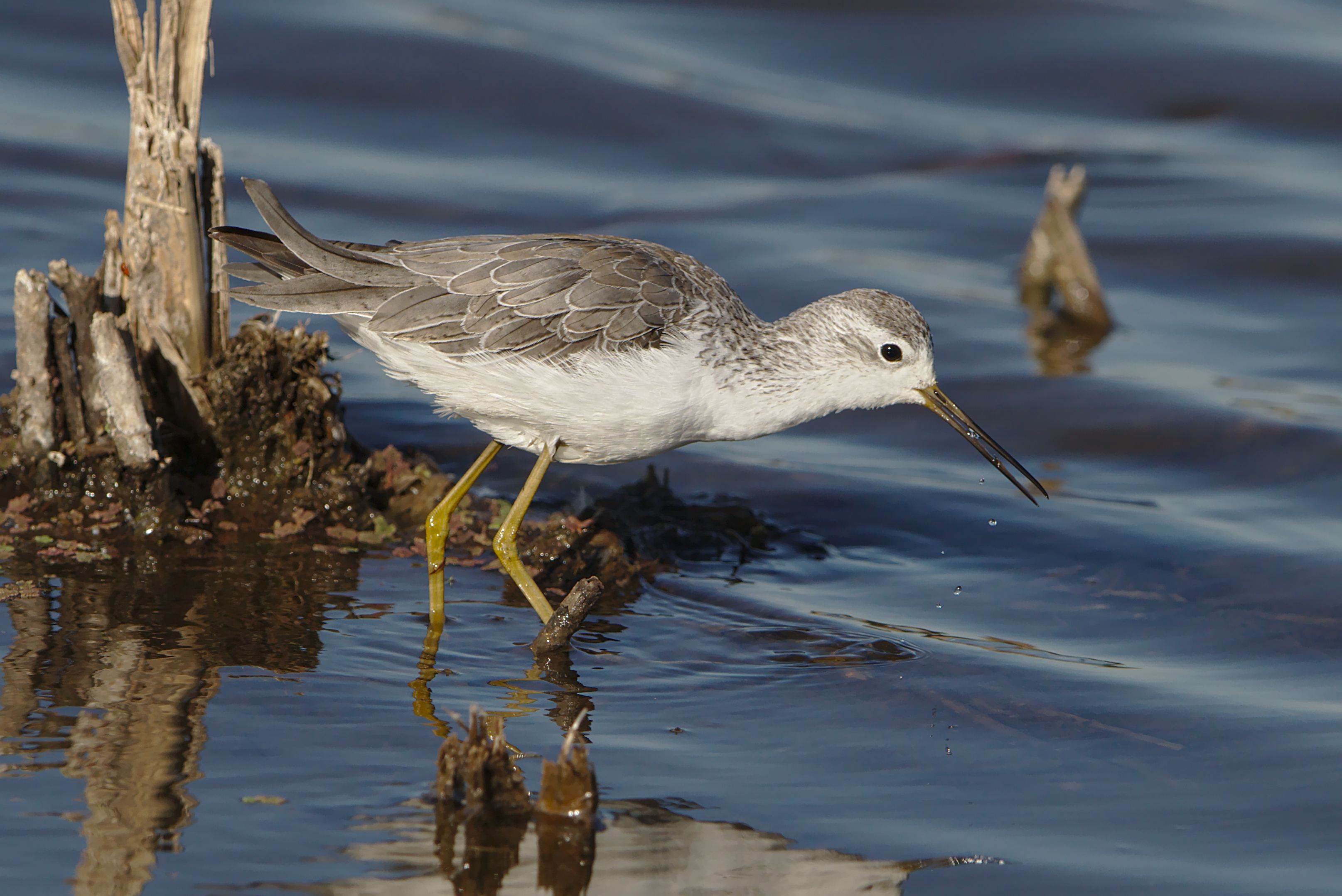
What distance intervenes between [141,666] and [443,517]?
190 centimetres

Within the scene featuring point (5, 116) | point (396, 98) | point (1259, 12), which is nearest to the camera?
point (5, 116)

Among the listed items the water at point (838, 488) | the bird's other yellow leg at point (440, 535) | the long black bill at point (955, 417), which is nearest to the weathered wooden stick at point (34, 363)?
the water at point (838, 488)

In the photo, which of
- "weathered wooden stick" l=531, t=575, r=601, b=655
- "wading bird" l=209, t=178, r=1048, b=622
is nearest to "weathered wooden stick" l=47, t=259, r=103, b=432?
"wading bird" l=209, t=178, r=1048, b=622

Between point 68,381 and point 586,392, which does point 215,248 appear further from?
point 586,392

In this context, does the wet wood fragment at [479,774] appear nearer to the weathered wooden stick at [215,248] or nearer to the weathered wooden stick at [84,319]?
the weathered wooden stick at [84,319]

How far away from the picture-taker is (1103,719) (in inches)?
277

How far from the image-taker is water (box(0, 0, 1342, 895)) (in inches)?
230

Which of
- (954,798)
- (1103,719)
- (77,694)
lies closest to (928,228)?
(1103,719)

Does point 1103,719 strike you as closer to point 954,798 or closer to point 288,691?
point 954,798

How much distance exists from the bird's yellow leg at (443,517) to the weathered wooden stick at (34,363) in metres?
2.21

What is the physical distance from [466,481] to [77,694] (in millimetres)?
2460

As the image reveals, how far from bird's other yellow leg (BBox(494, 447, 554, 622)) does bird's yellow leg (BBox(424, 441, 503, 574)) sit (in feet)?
0.95

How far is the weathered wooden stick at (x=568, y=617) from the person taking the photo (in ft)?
23.0

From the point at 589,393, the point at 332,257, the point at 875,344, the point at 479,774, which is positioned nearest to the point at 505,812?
the point at 479,774
